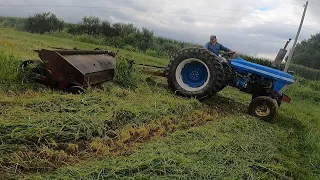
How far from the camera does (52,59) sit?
6.84m

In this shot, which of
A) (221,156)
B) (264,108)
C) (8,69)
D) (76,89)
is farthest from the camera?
(264,108)

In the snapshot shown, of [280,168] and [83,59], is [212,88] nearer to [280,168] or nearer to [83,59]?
[83,59]

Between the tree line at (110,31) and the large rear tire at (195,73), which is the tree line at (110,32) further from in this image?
the large rear tire at (195,73)

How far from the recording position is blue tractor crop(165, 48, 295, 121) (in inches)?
319

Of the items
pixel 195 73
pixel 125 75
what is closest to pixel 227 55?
pixel 195 73

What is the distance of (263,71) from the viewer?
8.30 meters

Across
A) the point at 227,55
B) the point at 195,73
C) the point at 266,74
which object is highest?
the point at 227,55

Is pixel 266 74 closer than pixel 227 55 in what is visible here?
Yes

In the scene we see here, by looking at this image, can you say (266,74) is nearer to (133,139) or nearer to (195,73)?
(195,73)

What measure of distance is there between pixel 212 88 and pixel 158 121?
2.56 meters

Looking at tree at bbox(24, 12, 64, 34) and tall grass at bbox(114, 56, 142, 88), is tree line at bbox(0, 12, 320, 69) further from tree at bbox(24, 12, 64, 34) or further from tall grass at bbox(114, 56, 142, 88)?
tall grass at bbox(114, 56, 142, 88)

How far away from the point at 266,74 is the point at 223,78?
1011 millimetres

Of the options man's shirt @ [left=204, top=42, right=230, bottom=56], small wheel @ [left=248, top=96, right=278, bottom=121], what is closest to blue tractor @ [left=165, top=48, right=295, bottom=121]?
small wheel @ [left=248, top=96, right=278, bottom=121]

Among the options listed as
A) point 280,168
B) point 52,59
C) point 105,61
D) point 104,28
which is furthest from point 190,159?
point 104,28
